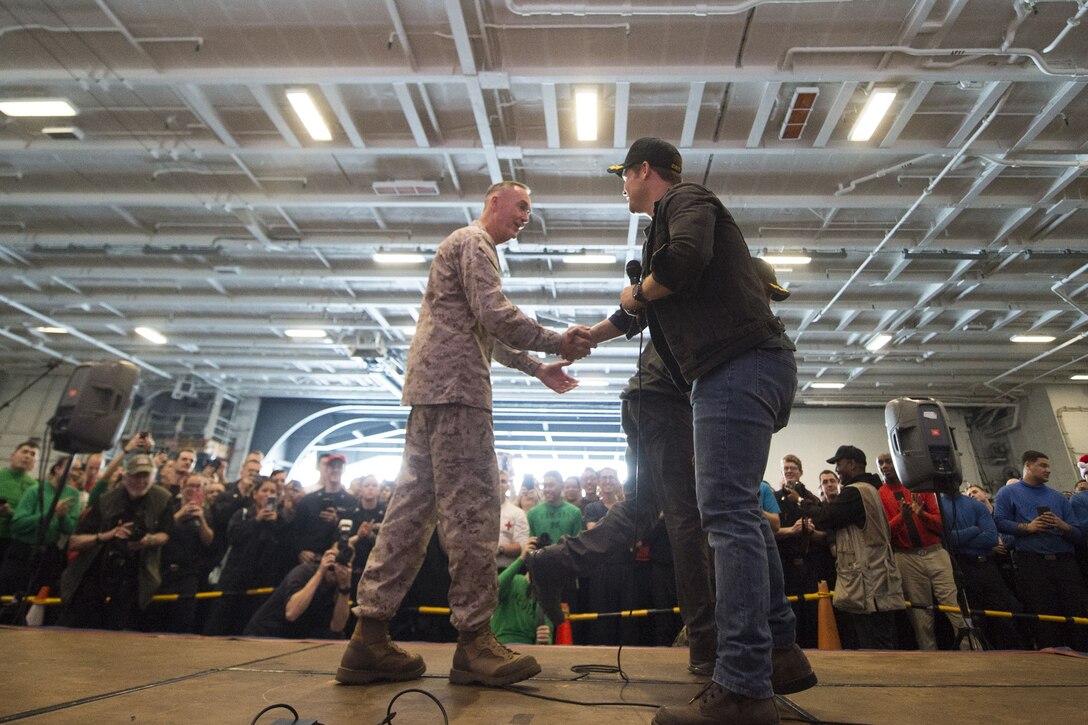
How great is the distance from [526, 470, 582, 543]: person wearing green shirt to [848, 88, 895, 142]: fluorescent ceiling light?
17.0 feet

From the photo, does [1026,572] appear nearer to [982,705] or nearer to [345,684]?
[982,705]

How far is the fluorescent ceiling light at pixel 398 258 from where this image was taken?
9.24 metres

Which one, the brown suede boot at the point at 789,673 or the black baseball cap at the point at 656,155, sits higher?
the black baseball cap at the point at 656,155

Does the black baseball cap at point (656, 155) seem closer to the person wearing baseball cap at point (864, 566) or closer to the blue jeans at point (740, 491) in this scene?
the blue jeans at point (740, 491)

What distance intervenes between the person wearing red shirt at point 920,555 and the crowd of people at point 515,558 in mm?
13

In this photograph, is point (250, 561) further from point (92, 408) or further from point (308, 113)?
point (308, 113)

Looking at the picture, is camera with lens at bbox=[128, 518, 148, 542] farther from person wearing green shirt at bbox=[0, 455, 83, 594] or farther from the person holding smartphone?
person wearing green shirt at bbox=[0, 455, 83, 594]

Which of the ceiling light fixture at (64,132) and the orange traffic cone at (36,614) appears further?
the ceiling light fixture at (64,132)

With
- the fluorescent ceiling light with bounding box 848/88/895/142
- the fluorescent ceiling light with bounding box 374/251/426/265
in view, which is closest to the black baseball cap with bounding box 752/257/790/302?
the fluorescent ceiling light with bounding box 848/88/895/142

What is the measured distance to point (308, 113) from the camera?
20.8 feet

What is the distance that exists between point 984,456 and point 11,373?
2895cm

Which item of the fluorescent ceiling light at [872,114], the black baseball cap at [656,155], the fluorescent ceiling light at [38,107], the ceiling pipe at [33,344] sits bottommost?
the black baseball cap at [656,155]

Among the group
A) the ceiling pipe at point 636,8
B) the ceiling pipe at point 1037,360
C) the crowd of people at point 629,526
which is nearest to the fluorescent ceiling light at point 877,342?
the ceiling pipe at point 1037,360

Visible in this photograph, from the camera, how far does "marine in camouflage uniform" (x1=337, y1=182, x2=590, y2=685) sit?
1825 millimetres
